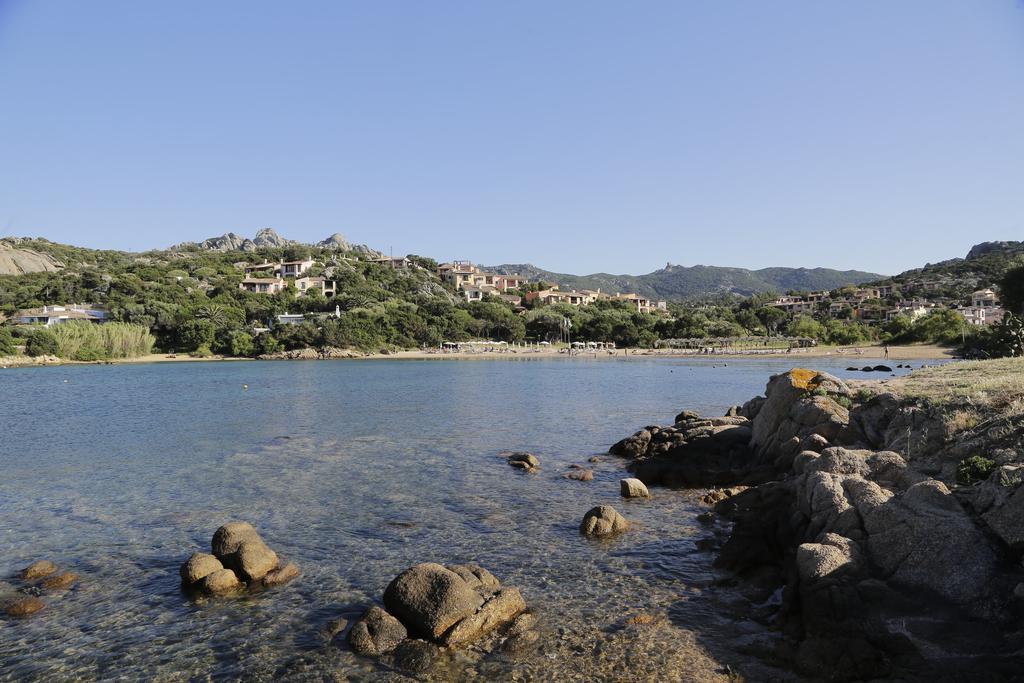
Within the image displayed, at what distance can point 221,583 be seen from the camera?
11984mm

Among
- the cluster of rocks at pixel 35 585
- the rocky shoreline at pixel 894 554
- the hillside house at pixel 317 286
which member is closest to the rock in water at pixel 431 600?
the rocky shoreline at pixel 894 554

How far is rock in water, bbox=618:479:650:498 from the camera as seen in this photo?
18562 millimetres

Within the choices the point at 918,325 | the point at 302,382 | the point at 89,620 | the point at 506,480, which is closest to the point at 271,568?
the point at 89,620

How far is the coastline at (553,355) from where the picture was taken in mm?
89312

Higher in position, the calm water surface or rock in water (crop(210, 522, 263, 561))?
rock in water (crop(210, 522, 263, 561))

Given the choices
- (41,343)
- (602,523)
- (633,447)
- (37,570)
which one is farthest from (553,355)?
(37,570)

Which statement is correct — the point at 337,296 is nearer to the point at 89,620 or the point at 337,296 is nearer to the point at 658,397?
the point at 658,397

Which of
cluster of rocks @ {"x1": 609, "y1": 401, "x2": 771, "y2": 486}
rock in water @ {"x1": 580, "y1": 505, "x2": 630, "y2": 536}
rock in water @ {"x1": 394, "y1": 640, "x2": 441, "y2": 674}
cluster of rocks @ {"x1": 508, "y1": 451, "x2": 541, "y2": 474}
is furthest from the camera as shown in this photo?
cluster of rocks @ {"x1": 508, "y1": 451, "x2": 541, "y2": 474}

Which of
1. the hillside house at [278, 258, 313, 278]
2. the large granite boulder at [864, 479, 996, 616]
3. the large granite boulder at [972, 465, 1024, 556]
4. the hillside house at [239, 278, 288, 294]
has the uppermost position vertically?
the hillside house at [278, 258, 313, 278]

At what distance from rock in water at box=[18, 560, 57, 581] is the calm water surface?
38cm

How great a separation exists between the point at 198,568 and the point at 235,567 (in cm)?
67

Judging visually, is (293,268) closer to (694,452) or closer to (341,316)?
(341,316)

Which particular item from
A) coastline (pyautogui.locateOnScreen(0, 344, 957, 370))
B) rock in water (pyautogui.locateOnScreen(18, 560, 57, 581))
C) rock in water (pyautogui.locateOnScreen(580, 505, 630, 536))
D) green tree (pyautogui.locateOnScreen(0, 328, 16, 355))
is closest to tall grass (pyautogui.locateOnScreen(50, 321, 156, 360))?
coastline (pyautogui.locateOnScreen(0, 344, 957, 370))

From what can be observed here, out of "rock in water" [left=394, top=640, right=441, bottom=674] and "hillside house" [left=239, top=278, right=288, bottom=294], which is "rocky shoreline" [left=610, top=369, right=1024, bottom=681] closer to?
"rock in water" [left=394, top=640, right=441, bottom=674]
